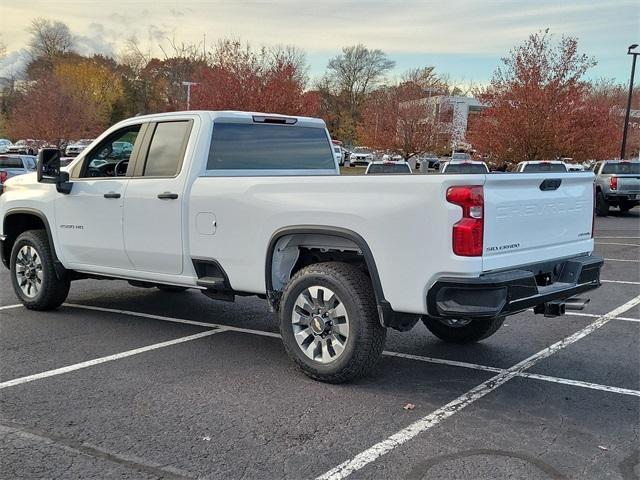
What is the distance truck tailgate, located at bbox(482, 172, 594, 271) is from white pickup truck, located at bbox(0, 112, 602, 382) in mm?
13

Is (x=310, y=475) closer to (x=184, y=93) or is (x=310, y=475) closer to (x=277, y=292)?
(x=277, y=292)

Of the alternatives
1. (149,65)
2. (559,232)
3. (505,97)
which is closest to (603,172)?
(505,97)

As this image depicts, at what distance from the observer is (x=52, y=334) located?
602 cm

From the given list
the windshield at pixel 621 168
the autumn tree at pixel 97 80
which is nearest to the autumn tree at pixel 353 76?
the autumn tree at pixel 97 80

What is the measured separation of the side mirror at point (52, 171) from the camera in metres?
6.41

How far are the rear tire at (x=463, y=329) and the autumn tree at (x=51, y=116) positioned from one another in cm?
3286

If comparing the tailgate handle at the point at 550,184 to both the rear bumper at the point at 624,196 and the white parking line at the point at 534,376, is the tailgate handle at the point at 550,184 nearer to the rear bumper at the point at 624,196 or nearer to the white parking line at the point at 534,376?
the white parking line at the point at 534,376


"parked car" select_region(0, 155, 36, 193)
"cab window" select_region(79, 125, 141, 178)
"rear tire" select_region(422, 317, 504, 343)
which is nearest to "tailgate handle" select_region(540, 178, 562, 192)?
"rear tire" select_region(422, 317, 504, 343)

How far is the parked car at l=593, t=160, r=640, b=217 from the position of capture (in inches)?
820

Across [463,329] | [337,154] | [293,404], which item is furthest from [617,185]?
[293,404]

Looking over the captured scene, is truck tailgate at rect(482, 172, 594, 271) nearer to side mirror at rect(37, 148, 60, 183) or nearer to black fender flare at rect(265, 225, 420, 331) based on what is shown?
black fender flare at rect(265, 225, 420, 331)

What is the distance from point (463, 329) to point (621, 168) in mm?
18237

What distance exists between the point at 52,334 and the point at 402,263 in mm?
3602

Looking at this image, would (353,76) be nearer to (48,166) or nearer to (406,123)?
(406,123)
